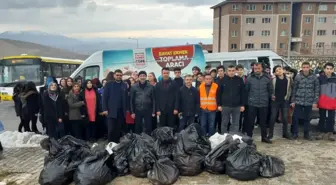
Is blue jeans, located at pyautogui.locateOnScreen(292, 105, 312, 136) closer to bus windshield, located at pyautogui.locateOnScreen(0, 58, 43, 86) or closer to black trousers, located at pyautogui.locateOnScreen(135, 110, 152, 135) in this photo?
black trousers, located at pyautogui.locateOnScreen(135, 110, 152, 135)

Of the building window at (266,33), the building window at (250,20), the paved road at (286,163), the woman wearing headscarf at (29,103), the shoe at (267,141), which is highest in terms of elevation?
the building window at (250,20)

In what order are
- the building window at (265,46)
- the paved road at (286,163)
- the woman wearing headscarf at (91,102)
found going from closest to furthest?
the paved road at (286,163)
the woman wearing headscarf at (91,102)
the building window at (265,46)

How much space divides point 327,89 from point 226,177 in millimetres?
3508

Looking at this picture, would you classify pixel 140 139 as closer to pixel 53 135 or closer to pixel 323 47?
pixel 53 135

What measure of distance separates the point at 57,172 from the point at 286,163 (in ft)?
13.0

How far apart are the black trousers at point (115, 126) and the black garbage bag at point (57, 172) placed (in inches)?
67.5

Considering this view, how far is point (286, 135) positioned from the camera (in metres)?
6.77

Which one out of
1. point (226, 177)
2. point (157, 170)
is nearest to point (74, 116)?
point (157, 170)

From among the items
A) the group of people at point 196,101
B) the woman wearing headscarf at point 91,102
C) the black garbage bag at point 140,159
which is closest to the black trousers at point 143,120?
the group of people at point 196,101

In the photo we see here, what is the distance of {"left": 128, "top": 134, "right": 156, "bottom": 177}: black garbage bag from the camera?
184 inches

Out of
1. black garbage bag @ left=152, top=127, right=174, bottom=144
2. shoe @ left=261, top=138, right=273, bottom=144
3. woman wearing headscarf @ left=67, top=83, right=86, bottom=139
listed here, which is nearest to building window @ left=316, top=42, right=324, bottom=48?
shoe @ left=261, top=138, right=273, bottom=144

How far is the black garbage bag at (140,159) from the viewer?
4668 mm

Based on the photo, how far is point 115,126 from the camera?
6.38 meters

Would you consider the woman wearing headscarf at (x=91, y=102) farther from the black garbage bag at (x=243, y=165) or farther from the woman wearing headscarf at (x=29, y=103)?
the black garbage bag at (x=243, y=165)
